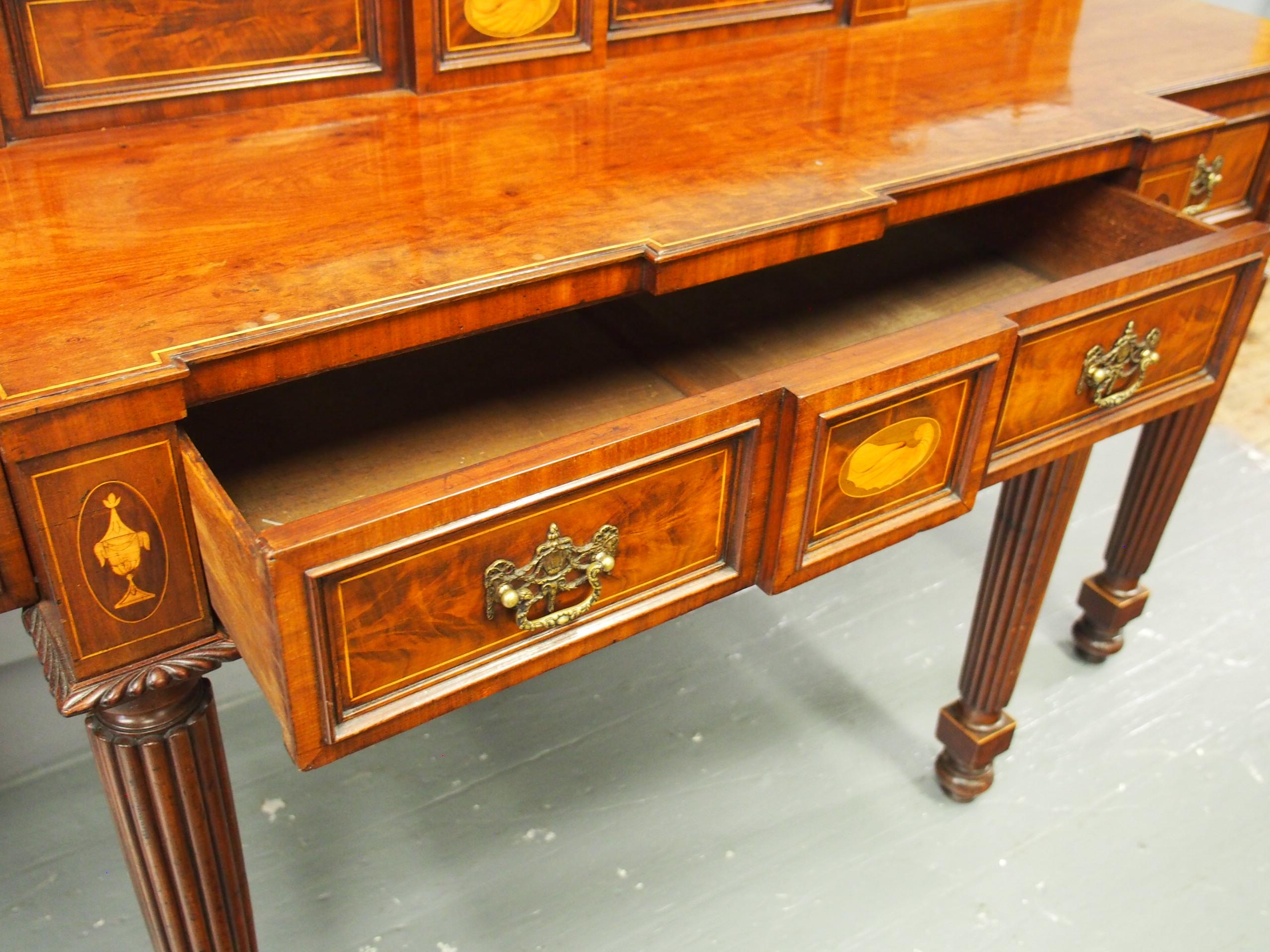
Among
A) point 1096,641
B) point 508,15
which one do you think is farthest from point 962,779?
point 508,15

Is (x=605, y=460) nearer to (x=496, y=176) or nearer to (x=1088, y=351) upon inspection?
(x=496, y=176)

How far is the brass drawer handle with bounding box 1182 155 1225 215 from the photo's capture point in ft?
4.17

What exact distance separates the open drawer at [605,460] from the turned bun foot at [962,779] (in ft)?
1.53

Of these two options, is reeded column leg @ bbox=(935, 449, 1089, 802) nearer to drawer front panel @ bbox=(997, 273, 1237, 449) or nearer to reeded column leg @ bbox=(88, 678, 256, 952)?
drawer front panel @ bbox=(997, 273, 1237, 449)

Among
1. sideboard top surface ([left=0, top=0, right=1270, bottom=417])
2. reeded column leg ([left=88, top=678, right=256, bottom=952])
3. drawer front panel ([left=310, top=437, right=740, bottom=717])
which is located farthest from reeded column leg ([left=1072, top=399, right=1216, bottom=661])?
reeded column leg ([left=88, top=678, right=256, bottom=952])

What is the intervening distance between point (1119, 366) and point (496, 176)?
52 centimetres

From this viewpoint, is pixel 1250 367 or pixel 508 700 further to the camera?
pixel 1250 367

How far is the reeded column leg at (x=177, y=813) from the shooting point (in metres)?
0.81

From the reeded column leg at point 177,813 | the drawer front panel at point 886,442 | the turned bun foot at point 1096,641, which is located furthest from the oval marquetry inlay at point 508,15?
the turned bun foot at point 1096,641

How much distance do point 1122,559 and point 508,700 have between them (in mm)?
751

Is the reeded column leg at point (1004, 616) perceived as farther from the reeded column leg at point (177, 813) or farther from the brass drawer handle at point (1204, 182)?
the reeded column leg at point (177, 813)

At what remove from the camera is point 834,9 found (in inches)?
51.3

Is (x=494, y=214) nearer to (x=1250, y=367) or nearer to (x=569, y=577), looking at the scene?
(x=569, y=577)

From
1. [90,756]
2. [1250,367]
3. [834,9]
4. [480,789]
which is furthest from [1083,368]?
[1250,367]
